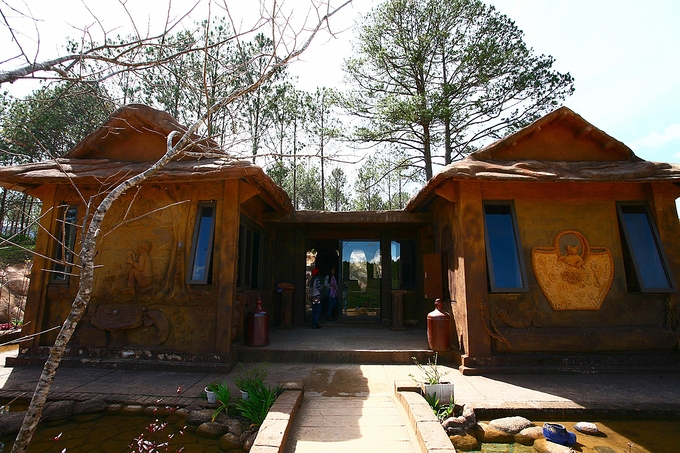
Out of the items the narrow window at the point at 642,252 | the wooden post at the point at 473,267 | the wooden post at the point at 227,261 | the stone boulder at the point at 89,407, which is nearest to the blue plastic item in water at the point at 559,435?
the wooden post at the point at 473,267

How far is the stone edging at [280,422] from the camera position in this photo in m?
3.24

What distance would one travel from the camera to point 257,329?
23.2 feet

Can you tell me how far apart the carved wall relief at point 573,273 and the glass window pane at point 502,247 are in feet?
1.07

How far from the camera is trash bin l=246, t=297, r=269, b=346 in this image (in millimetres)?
7051

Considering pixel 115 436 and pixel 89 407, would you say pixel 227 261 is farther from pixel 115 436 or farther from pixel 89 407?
pixel 115 436

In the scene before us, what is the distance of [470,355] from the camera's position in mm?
6129

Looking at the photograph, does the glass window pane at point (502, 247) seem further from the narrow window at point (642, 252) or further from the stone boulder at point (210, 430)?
the stone boulder at point (210, 430)

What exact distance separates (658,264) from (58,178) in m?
10.6

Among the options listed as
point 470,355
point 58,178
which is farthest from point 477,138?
point 58,178

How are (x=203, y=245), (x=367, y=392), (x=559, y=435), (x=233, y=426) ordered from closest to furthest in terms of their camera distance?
(x=559, y=435) < (x=233, y=426) < (x=367, y=392) < (x=203, y=245)

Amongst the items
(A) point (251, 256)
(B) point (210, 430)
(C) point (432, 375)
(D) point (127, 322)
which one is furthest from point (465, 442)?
(A) point (251, 256)

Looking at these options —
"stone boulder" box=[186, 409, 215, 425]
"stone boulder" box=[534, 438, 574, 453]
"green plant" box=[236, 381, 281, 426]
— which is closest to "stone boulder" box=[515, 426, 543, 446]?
"stone boulder" box=[534, 438, 574, 453]

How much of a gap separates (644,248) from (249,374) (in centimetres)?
723

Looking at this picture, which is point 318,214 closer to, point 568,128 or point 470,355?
point 470,355
